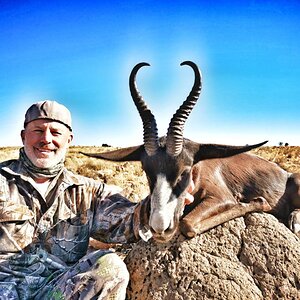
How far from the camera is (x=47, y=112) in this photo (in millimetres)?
5152

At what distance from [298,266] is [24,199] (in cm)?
274

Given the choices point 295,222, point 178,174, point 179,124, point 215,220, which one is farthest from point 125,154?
point 295,222

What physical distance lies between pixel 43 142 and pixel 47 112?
0.30 meters

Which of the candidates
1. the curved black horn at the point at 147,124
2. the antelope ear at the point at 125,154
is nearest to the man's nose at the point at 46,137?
the antelope ear at the point at 125,154

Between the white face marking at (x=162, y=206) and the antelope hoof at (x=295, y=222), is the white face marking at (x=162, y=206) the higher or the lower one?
the higher one

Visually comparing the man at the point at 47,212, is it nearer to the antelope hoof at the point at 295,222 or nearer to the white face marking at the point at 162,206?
the white face marking at the point at 162,206

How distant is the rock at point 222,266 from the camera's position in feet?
16.0

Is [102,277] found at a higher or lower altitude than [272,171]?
lower

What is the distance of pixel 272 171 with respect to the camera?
9062mm

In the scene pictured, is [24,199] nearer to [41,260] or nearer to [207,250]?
[41,260]


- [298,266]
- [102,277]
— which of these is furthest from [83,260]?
[298,266]

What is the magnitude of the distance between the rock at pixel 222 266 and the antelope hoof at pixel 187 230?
6 cm

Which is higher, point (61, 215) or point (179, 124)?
point (179, 124)

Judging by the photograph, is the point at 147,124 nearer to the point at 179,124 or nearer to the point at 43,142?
the point at 179,124
